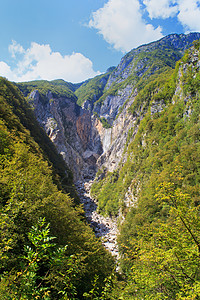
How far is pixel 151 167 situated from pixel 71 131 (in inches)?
3530

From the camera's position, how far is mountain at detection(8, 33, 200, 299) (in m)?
5.74

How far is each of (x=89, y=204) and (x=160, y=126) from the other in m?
48.0

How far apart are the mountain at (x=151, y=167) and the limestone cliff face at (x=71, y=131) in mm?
845

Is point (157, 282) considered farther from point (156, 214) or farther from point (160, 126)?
point (160, 126)

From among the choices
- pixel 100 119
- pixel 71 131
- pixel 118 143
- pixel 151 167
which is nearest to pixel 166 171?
pixel 151 167

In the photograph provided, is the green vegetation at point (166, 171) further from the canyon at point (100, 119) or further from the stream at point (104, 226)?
the canyon at point (100, 119)

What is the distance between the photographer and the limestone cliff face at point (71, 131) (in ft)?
297

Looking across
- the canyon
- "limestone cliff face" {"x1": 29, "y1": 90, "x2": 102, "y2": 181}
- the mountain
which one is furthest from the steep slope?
"limestone cliff face" {"x1": 29, "y1": 90, "x2": 102, "y2": 181}

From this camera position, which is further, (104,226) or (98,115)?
(98,115)

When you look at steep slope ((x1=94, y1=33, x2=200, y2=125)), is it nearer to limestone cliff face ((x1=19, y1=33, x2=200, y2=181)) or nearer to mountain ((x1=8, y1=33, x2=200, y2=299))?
limestone cliff face ((x1=19, y1=33, x2=200, y2=181))

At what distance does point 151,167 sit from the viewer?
137ft

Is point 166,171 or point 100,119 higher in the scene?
point 100,119

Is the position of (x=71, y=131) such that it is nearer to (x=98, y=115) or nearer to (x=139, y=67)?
→ (x=98, y=115)

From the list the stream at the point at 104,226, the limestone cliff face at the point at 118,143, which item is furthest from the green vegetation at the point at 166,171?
the limestone cliff face at the point at 118,143
